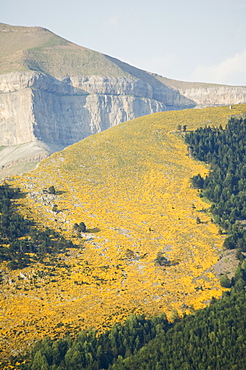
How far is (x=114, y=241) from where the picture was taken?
4028 inches

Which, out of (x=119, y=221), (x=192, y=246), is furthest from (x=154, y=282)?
(x=119, y=221)

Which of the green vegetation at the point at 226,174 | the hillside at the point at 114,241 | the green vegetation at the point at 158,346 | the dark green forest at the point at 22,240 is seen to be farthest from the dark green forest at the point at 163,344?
the green vegetation at the point at 226,174

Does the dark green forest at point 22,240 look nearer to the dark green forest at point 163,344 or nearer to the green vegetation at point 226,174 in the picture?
the dark green forest at point 163,344

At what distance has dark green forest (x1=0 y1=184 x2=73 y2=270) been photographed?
9294 cm

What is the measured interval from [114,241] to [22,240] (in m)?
16.5

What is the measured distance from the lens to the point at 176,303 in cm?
8488

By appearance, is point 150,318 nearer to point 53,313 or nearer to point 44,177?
point 53,313

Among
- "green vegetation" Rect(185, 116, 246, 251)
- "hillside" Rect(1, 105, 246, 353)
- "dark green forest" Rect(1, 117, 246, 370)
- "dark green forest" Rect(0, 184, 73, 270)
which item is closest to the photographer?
"dark green forest" Rect(1, 117, 246, 370)

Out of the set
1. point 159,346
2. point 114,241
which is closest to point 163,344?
point 159,346

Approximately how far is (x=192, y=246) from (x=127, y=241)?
38.5 ft

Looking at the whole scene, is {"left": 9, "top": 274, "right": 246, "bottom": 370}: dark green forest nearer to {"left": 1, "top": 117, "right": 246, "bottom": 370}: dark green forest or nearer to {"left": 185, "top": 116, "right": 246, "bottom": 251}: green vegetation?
{"left": 1, "top": 117, "right": 246, "bottom": 370}: dark green forest

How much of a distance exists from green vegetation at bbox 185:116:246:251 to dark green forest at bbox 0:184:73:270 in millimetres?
30990

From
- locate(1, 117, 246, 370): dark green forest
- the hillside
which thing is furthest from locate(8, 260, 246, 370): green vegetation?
the hillside

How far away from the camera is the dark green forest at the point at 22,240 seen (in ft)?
305
